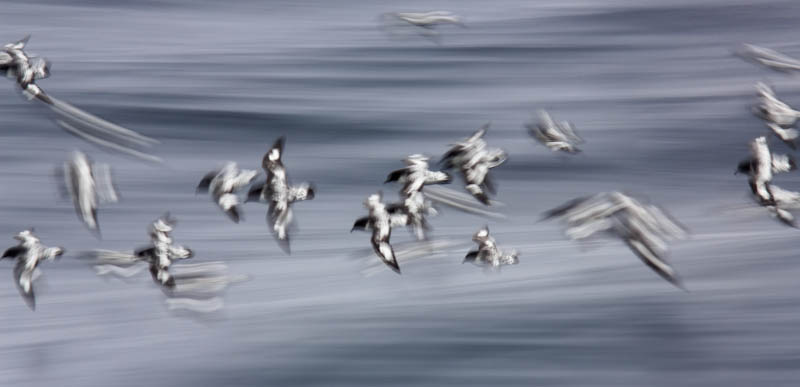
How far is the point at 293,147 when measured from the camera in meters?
3.82

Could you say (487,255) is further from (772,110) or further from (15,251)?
(772,110)

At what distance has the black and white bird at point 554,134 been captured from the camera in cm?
385

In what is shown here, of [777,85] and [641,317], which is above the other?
[777,85]

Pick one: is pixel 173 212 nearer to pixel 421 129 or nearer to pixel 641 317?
pixel 421 129

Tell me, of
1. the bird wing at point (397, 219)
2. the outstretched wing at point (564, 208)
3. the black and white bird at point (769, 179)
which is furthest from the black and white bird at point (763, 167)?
the bird wing at point (397, 219)

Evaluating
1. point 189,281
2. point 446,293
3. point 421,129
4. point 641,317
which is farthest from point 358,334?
point 421,129

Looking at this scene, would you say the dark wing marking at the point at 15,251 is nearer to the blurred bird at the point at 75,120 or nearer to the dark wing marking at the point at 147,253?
the dark wing marking at the point at 147,253

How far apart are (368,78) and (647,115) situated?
4.10ft

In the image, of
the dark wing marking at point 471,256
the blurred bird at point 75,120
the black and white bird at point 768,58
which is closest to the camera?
the dark wing marking at point 471,256

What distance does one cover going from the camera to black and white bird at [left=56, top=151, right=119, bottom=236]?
347 cm

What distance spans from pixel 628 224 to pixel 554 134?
786mm

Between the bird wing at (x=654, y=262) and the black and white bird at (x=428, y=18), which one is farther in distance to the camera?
the black and white bird at (x=428, y=18)

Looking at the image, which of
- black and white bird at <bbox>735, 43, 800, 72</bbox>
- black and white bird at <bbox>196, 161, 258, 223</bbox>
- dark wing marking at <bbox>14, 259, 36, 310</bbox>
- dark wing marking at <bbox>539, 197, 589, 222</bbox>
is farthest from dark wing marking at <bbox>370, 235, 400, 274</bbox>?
black and white bird at <bbox>735, 43, 800, 72</bbox>

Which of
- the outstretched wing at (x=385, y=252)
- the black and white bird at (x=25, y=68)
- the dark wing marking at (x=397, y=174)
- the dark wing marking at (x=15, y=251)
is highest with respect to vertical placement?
the black and white bird at (x=25, y=68)
